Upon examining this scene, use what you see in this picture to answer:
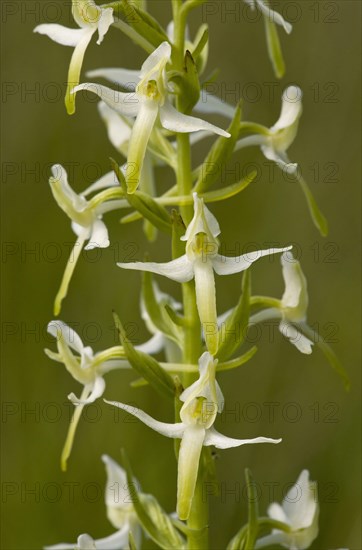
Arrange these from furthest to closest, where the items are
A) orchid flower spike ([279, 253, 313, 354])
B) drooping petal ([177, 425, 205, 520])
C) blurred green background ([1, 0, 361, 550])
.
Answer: blurred green background ([1, 0, 361, 550])
orchid flower spike ([279, 253, 313, 354])
drooping petal ([177, 425, 205, 520])

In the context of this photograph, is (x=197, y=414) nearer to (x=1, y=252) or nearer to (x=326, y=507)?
(x=326, y=507)

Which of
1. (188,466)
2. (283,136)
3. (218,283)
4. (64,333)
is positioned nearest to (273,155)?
(283,136)

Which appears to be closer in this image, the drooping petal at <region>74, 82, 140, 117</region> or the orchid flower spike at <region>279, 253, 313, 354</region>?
the drooping petal at <region>74, 82, 140, 117</region>

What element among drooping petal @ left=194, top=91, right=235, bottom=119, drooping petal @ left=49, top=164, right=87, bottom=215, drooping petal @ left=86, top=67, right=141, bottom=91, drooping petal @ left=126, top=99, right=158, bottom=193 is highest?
drooping petal @ left=86, top=67, right=141, bottom=91

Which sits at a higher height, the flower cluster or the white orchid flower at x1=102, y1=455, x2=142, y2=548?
the flower cluster

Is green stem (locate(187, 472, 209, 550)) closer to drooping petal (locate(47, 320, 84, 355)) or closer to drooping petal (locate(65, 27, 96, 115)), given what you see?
drooping petal (locate(47, 320, 84, 355))

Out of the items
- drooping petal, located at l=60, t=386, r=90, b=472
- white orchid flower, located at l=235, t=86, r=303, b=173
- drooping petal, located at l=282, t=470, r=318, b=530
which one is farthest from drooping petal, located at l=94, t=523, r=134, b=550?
white orchid flower, located at l=235, t=86, r=303, b=173

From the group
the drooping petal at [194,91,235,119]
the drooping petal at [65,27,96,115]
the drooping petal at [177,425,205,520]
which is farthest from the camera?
the drooping petal at [194,91,235,119]
